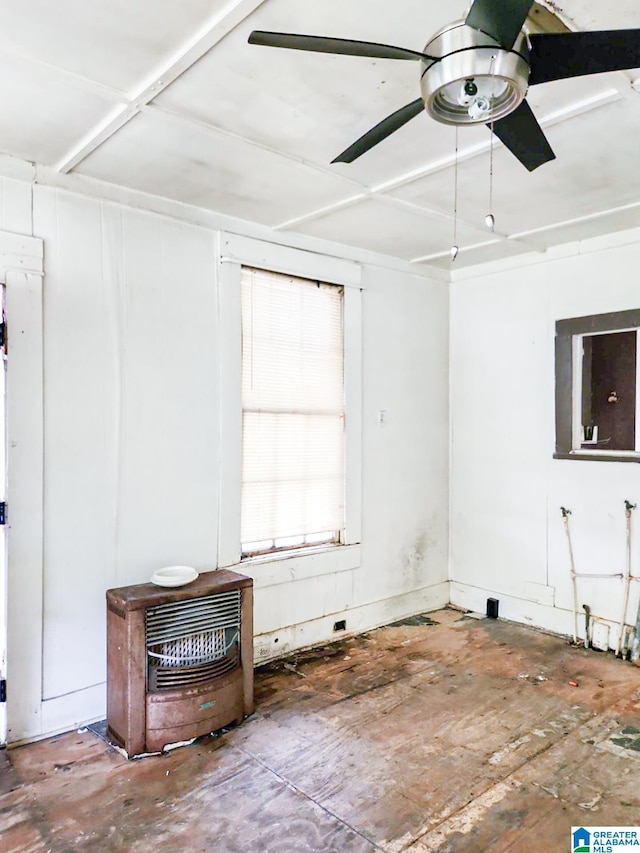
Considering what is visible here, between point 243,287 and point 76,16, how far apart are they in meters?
2.11

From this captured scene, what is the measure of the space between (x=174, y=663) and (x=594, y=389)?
11.9 ft

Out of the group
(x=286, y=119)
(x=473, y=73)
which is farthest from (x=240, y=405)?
(x=473, y=73)

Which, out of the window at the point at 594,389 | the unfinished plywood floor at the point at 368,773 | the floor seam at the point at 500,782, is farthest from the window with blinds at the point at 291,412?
the floor seam at the point at 500,782

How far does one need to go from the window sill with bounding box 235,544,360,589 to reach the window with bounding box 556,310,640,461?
1.84 m

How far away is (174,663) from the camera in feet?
9.87

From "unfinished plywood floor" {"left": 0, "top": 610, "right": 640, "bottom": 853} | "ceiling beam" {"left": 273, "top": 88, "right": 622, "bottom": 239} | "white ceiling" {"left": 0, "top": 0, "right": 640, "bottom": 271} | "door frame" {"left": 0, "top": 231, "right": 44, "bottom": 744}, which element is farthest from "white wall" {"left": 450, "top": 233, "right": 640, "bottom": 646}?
"door frame" {"left": 0, "top": 231, "right": 44, "bottom": 744}

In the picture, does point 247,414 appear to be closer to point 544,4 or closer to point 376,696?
point 376,696

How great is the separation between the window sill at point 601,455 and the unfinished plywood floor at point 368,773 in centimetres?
142

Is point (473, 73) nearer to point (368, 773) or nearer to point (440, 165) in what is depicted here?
point (440, 165)

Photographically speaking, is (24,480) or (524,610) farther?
(524,610)

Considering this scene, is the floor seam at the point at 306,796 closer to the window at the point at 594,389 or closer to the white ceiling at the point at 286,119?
the white ceiling at the point at 286,119

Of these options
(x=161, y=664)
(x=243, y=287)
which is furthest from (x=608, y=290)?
(x=161, y=664)

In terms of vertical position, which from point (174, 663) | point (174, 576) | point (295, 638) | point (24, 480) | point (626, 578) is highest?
point (24, 480)

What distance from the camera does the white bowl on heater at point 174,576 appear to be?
3.18 m
